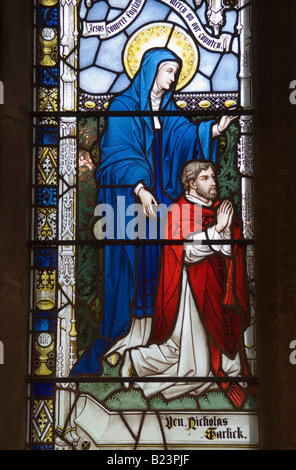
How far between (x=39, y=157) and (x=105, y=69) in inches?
25.7

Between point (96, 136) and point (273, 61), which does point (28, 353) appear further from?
point (273, 61)

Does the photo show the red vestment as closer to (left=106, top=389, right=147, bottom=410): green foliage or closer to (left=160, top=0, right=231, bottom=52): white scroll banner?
(left=106, top=389, right=147, bottom=410): green foliage

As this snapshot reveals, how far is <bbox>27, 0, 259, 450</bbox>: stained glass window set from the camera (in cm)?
541

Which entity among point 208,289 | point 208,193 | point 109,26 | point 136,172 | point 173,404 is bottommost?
point 173,404

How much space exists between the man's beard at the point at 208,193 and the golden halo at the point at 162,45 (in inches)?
24.6

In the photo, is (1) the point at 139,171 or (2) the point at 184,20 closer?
(1) the point at 139,171

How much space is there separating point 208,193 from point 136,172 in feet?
1.40

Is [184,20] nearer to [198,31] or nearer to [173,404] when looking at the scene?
[198,31]

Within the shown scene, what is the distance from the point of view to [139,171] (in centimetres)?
573

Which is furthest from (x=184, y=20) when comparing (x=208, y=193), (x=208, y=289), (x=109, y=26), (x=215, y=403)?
(x=215, y=403)

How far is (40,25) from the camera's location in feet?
19.4

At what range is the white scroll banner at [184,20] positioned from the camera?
5.87 m

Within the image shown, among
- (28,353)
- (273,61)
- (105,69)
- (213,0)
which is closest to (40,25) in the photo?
(105,69)

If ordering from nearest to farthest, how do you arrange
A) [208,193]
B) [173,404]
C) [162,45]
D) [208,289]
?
[173,404] < [208,289] < [208,193] < [162,45]
